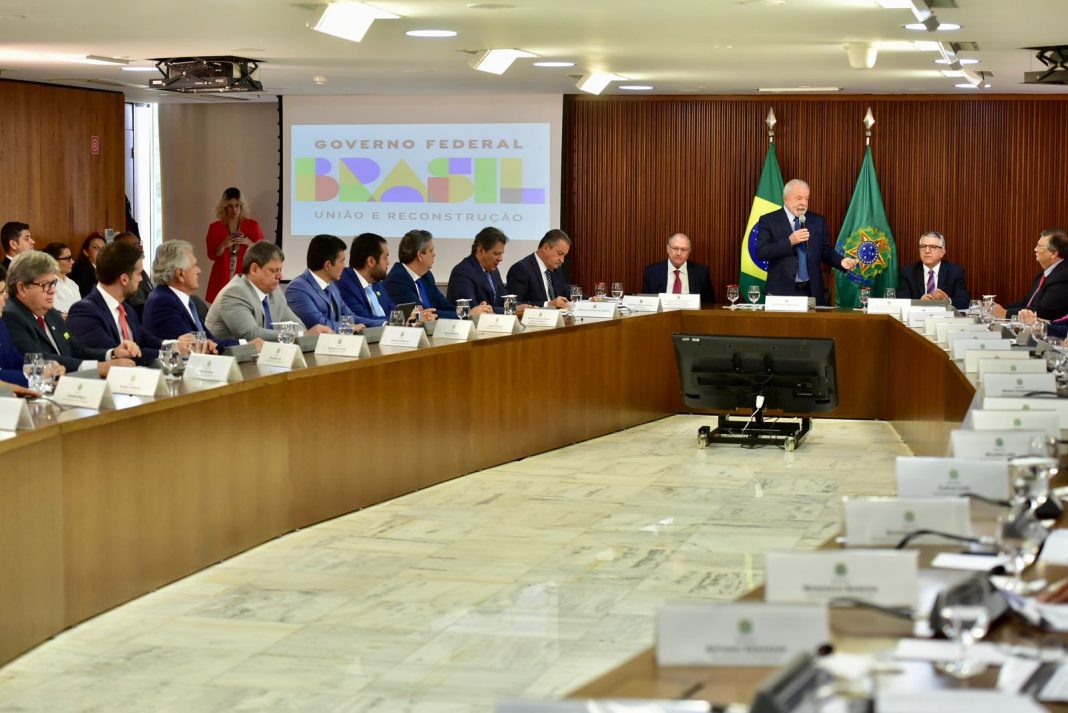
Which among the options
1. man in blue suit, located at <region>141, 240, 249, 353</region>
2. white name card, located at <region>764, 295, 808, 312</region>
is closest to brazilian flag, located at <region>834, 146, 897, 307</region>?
white name card, located at <region>764, 295, 808, 312</region>

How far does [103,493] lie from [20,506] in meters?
0.50

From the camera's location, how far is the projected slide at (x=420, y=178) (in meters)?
12.9

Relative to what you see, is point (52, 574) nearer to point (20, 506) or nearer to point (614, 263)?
point (20, 506)

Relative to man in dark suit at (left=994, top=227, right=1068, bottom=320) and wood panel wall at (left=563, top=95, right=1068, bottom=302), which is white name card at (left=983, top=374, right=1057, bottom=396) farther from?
wood panel wall at (left=563, top=95, right=1068, bottom=302)

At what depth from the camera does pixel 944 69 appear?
32.7 ft

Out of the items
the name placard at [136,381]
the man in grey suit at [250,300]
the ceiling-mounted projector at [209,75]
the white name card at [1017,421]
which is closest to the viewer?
the white name card at [1017,421]

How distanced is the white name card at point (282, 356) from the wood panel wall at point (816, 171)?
7035 millimetres

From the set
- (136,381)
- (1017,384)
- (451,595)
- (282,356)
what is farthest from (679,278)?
(136,381)

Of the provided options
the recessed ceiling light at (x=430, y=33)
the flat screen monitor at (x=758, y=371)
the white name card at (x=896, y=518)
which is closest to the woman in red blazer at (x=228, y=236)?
the recessed ceiling light at (x=430, y=33)

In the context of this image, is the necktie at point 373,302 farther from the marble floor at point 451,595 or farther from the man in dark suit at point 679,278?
the man in dark suit at point 679,278

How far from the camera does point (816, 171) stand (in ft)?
41.5

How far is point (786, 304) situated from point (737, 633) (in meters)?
8.29

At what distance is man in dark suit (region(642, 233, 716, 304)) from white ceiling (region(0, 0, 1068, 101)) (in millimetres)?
1421

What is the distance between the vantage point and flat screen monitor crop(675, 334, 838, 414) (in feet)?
28.4
